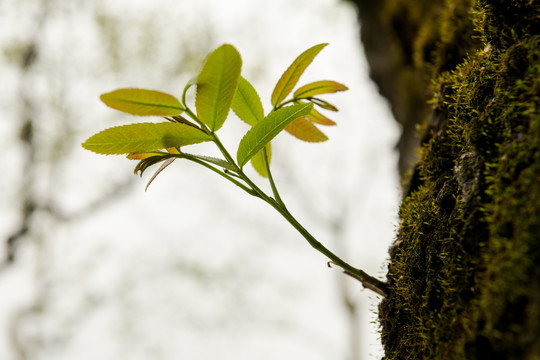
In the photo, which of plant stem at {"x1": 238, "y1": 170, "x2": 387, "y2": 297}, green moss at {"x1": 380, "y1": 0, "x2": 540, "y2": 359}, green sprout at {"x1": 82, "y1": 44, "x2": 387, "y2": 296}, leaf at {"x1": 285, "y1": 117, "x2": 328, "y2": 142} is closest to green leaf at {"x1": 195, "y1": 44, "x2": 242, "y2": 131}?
green sprout at {"x1": 82, "y1": 44, "x2": 387, "y2": 296}

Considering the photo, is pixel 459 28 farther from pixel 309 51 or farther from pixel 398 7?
pixel 398 7

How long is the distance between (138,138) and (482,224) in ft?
1.84

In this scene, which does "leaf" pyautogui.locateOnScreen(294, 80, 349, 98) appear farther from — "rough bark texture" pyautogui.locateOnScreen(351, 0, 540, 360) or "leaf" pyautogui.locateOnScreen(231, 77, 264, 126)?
"rough bark texture" pyautogui.locateOnScreen(351, 0, 540, 360)

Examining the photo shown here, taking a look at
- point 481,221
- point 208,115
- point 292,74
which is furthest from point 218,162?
point 481,221

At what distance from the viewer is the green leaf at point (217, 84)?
1.87ft

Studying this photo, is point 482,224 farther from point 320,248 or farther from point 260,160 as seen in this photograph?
point 260,160

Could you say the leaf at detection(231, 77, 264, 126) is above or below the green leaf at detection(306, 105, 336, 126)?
below

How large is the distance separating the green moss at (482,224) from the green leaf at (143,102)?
0.50 metres

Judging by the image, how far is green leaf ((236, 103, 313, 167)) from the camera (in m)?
0.64

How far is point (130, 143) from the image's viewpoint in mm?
646

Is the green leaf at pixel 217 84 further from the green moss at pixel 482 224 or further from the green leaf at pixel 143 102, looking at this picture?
the green moss at pixel 482 224

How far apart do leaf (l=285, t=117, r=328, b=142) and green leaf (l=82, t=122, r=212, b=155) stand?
0.88ft

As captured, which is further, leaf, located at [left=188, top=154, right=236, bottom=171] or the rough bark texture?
leaf, located at [left=188, top=154, right=236, bottom=171]

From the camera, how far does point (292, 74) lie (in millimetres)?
770
